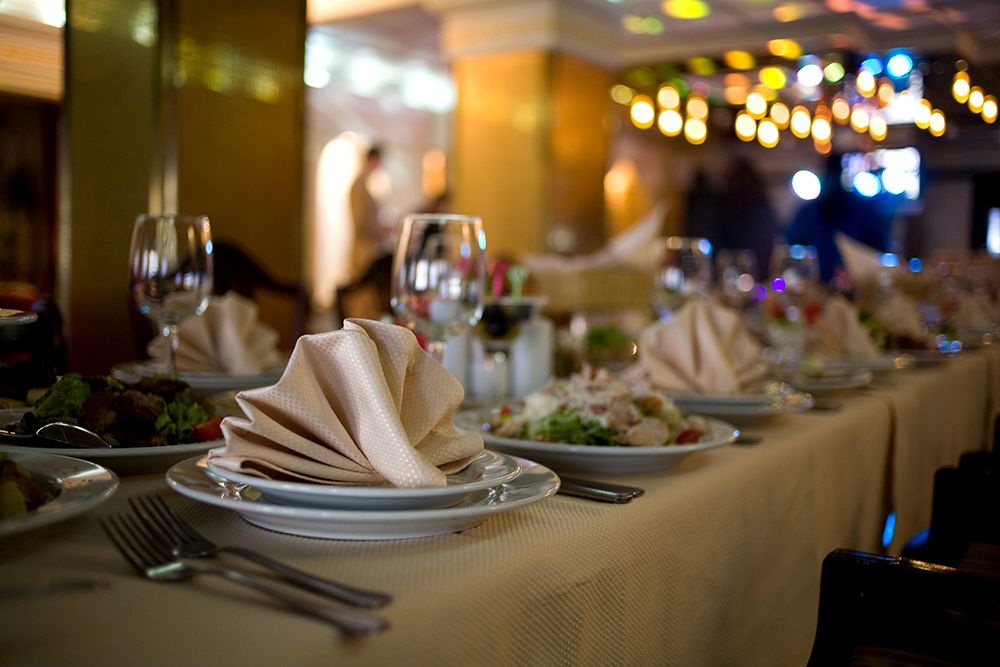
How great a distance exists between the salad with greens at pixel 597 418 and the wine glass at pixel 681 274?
0.93 m

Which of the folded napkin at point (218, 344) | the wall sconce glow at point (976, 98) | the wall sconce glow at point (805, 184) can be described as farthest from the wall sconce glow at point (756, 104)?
A: the folded napkin at point (218, 344)

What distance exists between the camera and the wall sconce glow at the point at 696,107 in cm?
1116

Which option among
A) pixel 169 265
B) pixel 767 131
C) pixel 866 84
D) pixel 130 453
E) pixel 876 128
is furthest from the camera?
pixel 767 131

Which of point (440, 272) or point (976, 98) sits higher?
point (976, 98)

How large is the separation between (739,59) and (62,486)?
9824 millimetres

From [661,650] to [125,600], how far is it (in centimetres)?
49

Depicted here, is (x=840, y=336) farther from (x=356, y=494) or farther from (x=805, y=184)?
(x=805, y=184)

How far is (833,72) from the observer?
9773 millimetres

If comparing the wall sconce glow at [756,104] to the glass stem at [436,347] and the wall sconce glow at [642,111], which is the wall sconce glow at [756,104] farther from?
the glass stem at [436,347]

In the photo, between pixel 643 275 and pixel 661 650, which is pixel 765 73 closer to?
pixel 643 275

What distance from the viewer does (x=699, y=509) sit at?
0.90m

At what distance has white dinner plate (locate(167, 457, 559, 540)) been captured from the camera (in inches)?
24.7

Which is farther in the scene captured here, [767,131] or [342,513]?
[767,131]

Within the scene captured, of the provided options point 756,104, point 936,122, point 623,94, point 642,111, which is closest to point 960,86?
point 936,122
